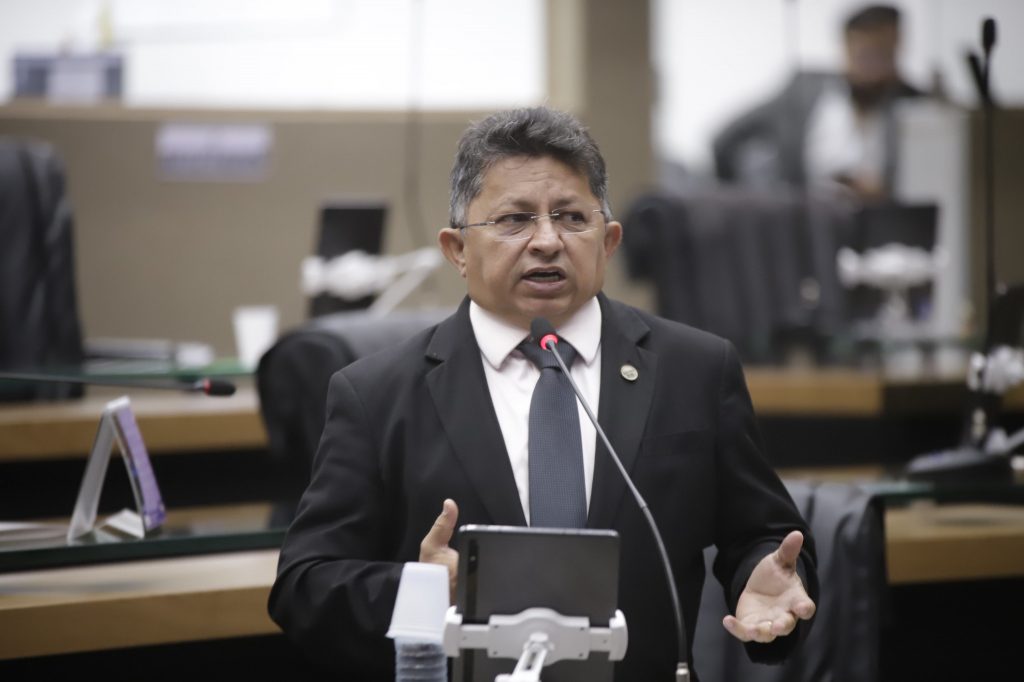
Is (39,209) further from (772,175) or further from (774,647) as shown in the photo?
(772,175)

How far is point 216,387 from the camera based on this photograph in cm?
203

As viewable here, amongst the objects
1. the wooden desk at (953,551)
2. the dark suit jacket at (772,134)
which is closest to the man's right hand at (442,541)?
the wooden desk at (953,551)

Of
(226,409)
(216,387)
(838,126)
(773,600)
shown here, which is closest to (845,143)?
(838,126)

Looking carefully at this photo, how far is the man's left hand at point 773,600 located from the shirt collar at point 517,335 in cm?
36

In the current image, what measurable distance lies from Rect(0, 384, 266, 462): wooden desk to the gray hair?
1129mm

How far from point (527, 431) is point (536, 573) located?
16.7 inches

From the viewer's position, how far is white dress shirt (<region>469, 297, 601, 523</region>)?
175 centimetres

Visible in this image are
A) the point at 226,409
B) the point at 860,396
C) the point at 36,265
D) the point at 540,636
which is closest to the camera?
the point at 540,636

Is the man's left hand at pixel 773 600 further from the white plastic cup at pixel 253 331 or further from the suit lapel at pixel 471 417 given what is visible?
the white plastic cup at pixel 253 331

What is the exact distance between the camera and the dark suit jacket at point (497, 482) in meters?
1.68

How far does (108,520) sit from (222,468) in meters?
0.92

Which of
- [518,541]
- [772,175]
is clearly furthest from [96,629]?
[772,175]

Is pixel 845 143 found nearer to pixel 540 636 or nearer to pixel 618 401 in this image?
pixel 618 401

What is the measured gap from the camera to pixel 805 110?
580 cm
